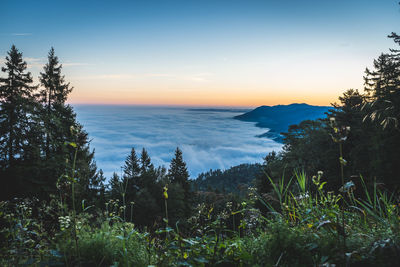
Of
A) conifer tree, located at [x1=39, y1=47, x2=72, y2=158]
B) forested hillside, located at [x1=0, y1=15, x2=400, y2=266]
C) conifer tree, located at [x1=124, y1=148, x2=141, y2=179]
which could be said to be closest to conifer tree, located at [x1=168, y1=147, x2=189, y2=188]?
→ conifer tree, located at [x1=124, y1=148, x2=141, y2=179]

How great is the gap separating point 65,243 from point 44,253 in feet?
0.83

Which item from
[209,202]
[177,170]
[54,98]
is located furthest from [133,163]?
[209,202]

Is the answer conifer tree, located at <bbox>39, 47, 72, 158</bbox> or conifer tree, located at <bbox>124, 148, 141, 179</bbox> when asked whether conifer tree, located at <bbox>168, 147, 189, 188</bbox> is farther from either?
conifer tree, located at <bbox>39, 47, 72, 158</bbox>

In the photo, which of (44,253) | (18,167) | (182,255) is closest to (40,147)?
(18,167)

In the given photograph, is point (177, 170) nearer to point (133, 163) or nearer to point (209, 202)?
point (133, 163)

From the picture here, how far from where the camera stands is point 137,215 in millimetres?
20781

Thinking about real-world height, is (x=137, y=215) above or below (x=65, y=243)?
below

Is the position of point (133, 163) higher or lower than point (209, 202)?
lower

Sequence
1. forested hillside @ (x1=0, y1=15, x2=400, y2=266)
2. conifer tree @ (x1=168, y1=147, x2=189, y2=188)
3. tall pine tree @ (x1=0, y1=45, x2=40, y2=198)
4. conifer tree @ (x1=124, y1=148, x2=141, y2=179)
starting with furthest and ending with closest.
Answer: conifer tree @ (x1=168, y1=147, x2=189, y2=188) < conifer tree @ (x1=124, y1=148, x2=141, y2=179) < tall pine tree @ (x1=0, y1=45, x2=40, y2=198) < forested hillside @ (x1=0, y1=15, x2=400, y2=266)

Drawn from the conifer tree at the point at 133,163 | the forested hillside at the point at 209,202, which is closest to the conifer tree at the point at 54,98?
the forested hillside at the point at 209,202

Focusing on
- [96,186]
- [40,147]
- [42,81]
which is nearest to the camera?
[40,147]

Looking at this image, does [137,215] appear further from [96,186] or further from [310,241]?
[310,241]

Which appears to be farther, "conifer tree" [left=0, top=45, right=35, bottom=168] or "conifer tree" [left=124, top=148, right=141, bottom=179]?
"conifer tree" [left=124, top=148, right=141, bottom=179]

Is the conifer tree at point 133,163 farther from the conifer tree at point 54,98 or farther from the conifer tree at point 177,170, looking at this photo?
the conifer tree at point 54,98
